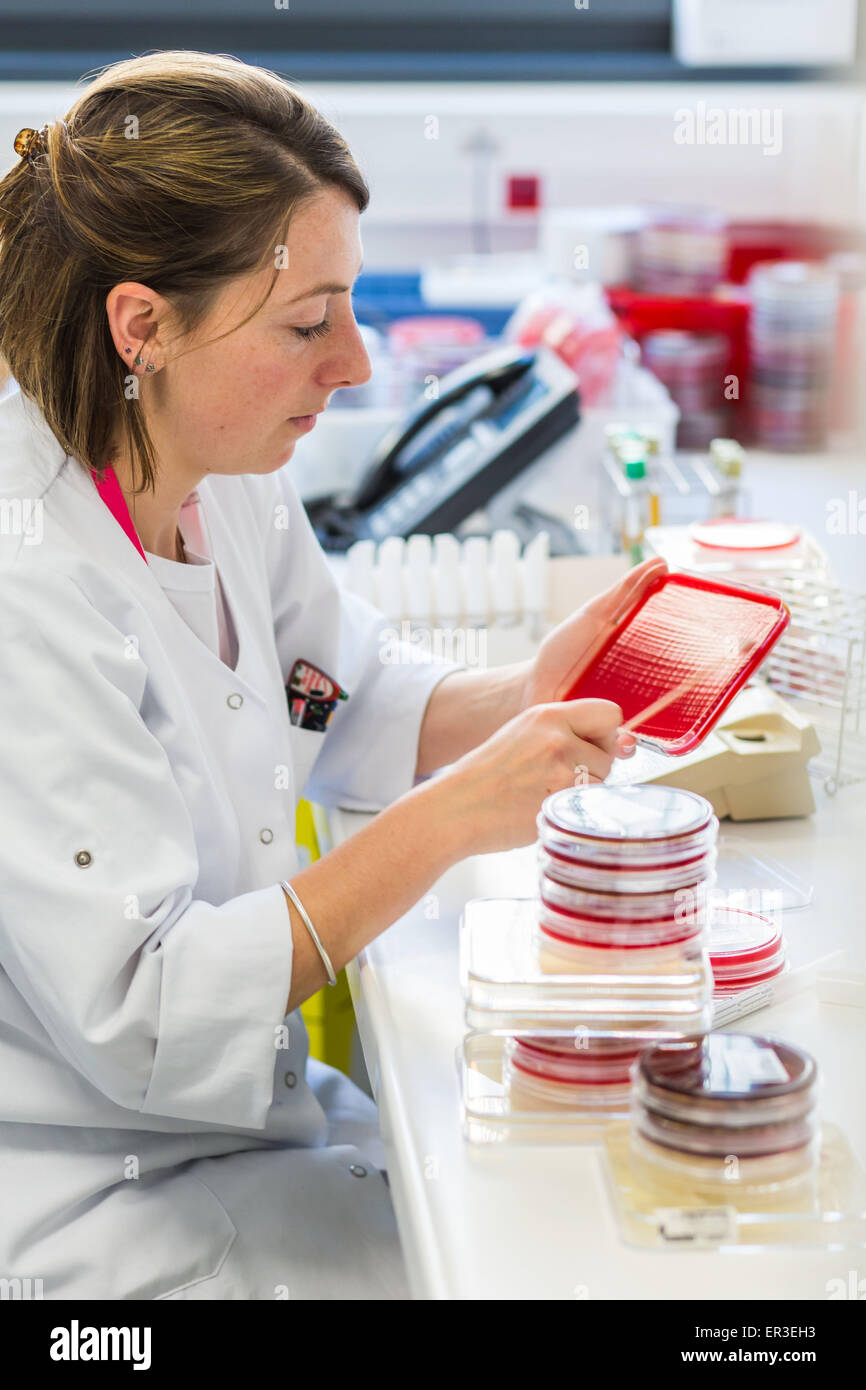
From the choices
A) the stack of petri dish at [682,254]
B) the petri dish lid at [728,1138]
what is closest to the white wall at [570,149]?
→ the stack of petri dish at [682,254]

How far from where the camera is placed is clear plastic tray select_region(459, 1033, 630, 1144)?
3.10 ft

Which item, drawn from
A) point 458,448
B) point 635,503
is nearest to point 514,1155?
point 635,503

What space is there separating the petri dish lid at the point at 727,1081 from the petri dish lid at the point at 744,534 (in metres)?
0.84

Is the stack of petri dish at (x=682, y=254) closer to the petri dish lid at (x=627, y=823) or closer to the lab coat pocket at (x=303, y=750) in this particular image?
the lab coat pocket at (x=303, y=750)

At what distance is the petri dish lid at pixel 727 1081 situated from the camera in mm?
852

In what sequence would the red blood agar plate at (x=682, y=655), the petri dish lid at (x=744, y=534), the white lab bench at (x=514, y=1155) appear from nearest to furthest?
the white lab bench at (x=514, y=1155) → the red blood agar plate at (x=682, y=655) → the petri dish lid at (x=744, y=534)

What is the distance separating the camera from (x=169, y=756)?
3.86 feet

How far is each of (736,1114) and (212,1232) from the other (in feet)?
1.62

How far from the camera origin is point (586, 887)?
96 centimetres

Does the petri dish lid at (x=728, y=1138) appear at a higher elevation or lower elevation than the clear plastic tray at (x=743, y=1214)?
higher

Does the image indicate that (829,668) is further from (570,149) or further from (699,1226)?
(570,149)

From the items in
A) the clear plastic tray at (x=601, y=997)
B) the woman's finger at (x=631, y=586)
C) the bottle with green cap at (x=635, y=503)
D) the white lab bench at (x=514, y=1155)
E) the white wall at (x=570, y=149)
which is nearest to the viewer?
the white lab bench at (x=514, y=1155)
